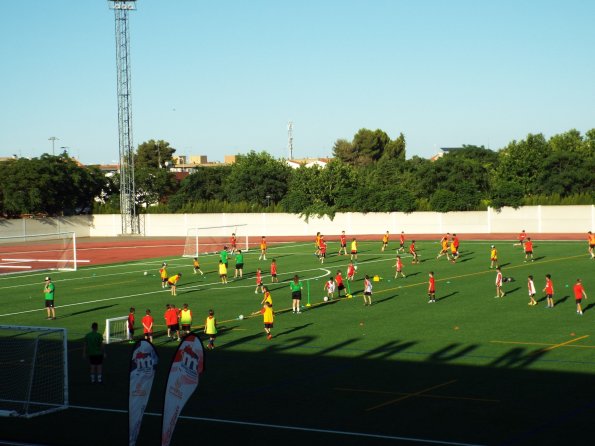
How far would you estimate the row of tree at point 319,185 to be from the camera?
8988 centimetres

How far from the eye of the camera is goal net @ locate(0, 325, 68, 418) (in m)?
22.1

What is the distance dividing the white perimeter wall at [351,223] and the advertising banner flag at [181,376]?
62.4m

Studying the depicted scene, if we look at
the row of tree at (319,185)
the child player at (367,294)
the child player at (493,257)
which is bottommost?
the child player at (367,294)

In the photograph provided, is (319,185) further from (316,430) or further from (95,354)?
(316,430)

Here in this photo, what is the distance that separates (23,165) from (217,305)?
68.8 meters

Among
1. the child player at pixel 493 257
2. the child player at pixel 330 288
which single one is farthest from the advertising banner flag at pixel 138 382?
the child player at pixel 493 257

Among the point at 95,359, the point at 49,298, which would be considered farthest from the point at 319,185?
the point at 95,359

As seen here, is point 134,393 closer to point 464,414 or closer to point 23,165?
point 464,414

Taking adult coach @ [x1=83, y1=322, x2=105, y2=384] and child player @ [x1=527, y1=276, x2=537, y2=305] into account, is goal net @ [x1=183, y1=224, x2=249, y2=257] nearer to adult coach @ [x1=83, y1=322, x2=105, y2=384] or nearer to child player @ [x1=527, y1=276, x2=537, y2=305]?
child player @ [x1=527, y1=276, x2=537, y2=305]

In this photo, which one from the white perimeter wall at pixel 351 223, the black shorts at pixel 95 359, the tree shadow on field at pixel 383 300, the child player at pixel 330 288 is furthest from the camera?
the white perimeter wall at pixel 351 223

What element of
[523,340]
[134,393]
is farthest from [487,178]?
[134,393]

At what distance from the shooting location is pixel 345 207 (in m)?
93.1

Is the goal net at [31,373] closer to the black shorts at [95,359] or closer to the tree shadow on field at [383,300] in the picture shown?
the black shorts at [95,359]

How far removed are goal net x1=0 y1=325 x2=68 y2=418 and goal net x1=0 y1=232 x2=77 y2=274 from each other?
24730mm
